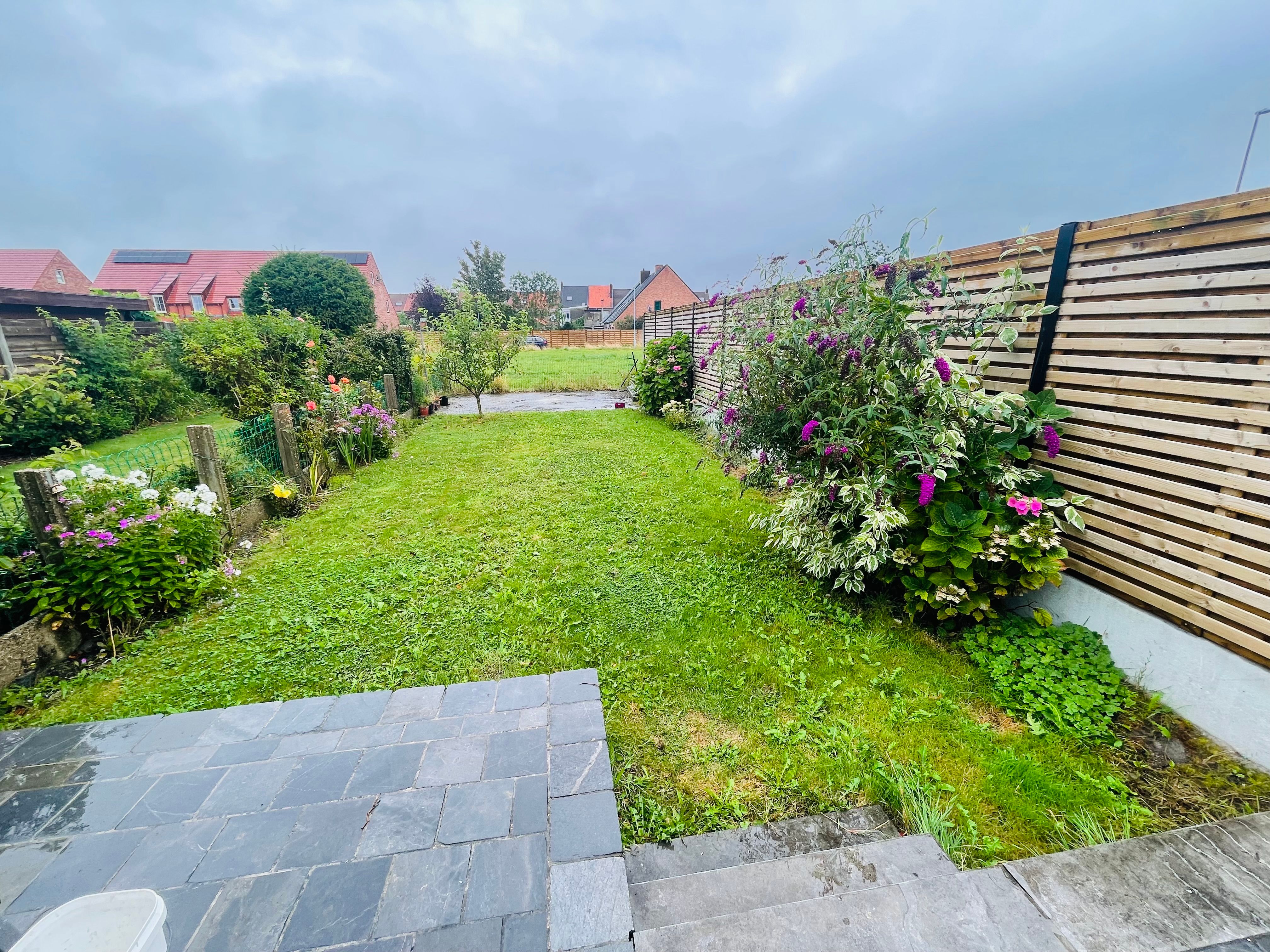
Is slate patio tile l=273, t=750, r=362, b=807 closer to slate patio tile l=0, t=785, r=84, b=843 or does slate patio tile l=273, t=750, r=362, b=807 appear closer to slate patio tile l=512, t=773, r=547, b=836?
Answer: slate patio tile l=512, t=773, r=547, b=836

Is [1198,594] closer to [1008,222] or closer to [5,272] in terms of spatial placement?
[1008,222]

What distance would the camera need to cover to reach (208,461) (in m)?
3.65

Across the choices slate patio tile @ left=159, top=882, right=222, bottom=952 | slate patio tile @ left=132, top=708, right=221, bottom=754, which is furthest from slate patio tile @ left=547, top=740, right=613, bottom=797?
slate patio tile @ left=132, top=708, right=221, bottom=754

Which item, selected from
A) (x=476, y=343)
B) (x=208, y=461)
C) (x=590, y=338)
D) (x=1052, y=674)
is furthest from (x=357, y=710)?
(x=590, y=338)

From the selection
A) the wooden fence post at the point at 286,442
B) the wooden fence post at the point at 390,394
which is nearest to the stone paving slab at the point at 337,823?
the wooden fence post at the point at 286,442

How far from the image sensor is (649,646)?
2719 mm

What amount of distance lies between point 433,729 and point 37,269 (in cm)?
2853

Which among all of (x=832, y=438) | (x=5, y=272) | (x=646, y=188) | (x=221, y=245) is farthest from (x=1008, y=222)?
(x=221, y=245)

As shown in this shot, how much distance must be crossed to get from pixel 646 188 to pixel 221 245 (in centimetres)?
2654

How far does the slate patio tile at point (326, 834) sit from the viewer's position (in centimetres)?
151

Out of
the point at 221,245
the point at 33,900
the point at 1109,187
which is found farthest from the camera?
the point at 221,245

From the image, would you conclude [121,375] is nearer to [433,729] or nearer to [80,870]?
[80,870]

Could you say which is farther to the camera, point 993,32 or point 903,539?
point 993,32

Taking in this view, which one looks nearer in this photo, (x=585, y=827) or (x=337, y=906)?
(x=337, y=906)
